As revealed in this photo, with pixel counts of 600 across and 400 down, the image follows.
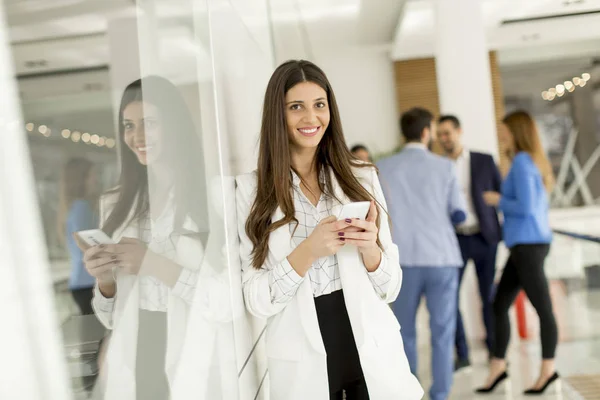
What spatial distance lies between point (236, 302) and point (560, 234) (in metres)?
3.76

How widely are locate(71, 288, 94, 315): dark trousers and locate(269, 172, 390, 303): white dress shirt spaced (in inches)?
38.7

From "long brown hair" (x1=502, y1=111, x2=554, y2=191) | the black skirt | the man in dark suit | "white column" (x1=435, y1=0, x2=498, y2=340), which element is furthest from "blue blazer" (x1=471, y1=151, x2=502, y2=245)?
the black skirt

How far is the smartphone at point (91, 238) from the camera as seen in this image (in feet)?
2.64

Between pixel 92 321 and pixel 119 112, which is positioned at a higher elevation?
pixel 119 112

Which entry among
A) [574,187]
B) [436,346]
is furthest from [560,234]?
[574,187]

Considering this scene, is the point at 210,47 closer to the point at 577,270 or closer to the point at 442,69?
the point at 577,270

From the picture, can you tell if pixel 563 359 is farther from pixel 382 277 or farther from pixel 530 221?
pixel 382 277

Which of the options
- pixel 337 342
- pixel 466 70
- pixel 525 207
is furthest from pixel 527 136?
pixel 337 342

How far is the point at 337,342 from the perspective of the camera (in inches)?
75.3

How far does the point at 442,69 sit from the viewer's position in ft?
20.6

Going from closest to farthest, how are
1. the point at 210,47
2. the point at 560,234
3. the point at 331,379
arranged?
the point at 331,379
the point at 210,47
the point at 560,234

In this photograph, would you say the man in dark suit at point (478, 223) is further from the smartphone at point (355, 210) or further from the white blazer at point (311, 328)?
the smartphone at point (355, 210)

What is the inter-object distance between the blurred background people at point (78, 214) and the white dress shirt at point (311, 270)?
98 cm

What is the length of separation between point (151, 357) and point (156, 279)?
15 centimetres
